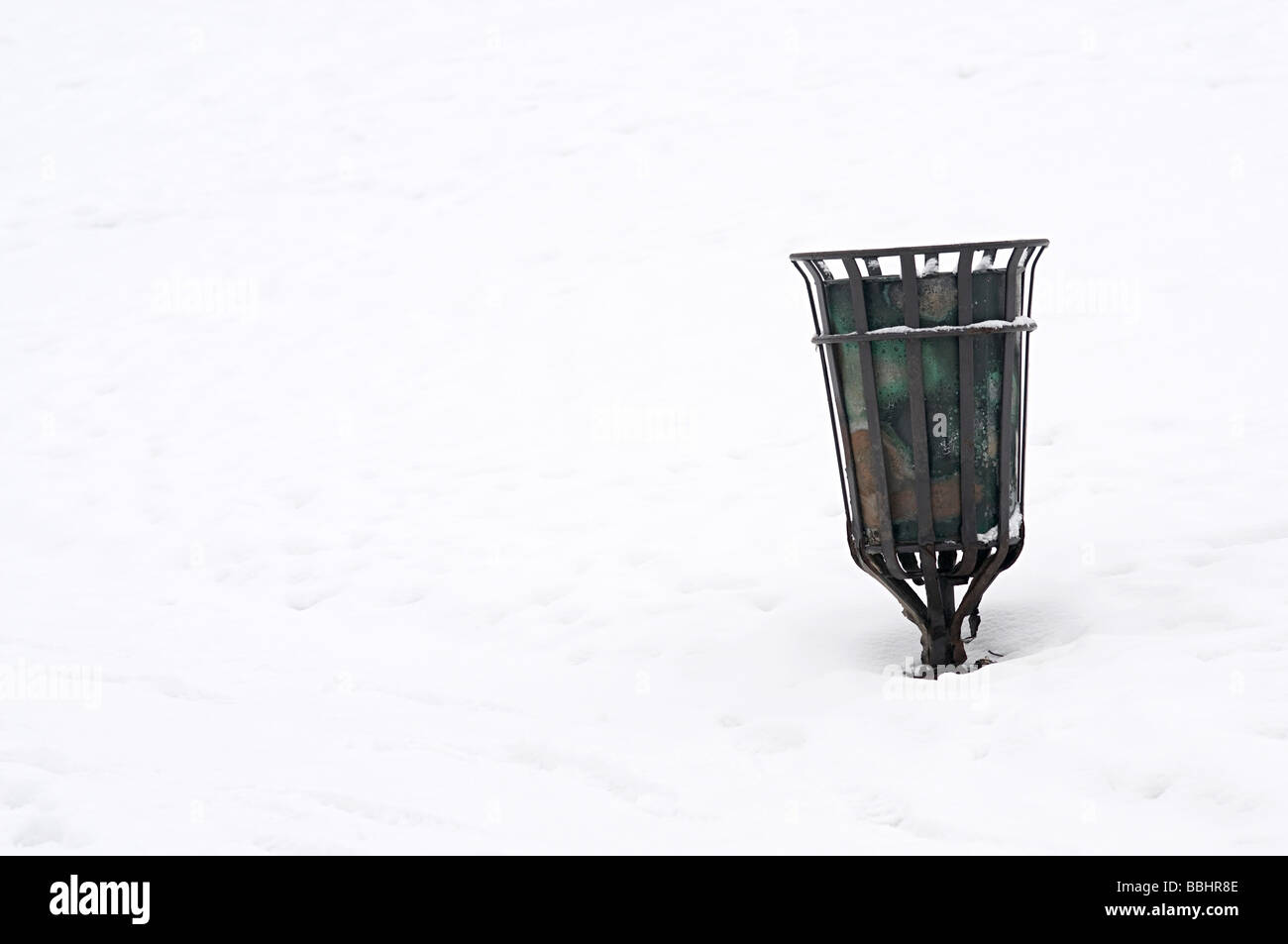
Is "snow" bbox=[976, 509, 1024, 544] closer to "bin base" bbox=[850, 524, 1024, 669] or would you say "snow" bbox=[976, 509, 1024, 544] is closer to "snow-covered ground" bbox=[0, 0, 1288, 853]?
"bin base" bbox=[850, 524, 1024, 669]

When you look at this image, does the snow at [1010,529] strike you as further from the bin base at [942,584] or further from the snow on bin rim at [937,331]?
the snow on bin rim at [937,331]

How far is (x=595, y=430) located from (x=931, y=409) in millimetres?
2850

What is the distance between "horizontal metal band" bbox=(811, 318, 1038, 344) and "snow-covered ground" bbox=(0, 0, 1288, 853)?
0.93 metres

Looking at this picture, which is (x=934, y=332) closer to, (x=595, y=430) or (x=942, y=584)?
(x=942, y=584)

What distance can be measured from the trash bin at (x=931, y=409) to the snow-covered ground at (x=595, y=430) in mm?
310

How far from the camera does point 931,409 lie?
360 centimetres

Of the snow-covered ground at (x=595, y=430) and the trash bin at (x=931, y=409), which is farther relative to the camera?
the trash bin at (x=931, y=409)

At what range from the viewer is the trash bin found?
351 centimetres

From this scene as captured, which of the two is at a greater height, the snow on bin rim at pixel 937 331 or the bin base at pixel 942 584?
the snow on bin rim at pixel 937 331

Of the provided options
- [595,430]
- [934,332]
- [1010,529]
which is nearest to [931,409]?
[934,332]

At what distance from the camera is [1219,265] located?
6.33 m

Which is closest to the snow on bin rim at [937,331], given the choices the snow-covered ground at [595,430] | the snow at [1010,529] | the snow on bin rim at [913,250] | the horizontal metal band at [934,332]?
the horizontal metal band at [934,332]

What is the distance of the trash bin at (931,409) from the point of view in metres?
3.51
